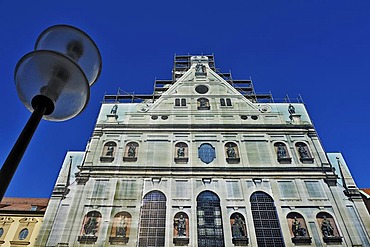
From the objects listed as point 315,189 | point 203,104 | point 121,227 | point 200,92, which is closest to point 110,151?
point 121,227

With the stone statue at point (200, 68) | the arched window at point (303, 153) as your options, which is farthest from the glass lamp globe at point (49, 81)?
the stone statue at point (200, 68)

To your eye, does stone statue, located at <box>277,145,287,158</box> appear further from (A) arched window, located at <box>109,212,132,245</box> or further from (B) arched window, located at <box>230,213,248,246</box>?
(A) arched window, located at <box>109,212,132,245</box>

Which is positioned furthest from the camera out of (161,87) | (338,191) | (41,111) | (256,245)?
(161,87)

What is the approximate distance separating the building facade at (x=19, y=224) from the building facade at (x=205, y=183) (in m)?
4.45

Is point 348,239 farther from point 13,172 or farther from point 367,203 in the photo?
point 13,172

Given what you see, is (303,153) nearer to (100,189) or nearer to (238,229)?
(238,229)

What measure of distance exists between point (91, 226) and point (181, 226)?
13.0ft

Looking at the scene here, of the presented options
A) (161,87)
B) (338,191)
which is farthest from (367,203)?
(161,87)

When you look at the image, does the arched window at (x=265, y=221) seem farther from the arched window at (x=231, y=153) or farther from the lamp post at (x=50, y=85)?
the lamp post at (x=50, y=85)

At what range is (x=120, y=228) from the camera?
507 inches

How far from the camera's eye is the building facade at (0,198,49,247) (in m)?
16.5

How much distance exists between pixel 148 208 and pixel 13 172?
35.4 ft

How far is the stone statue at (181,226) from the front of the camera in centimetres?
1261

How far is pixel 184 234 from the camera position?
12.6 meters
